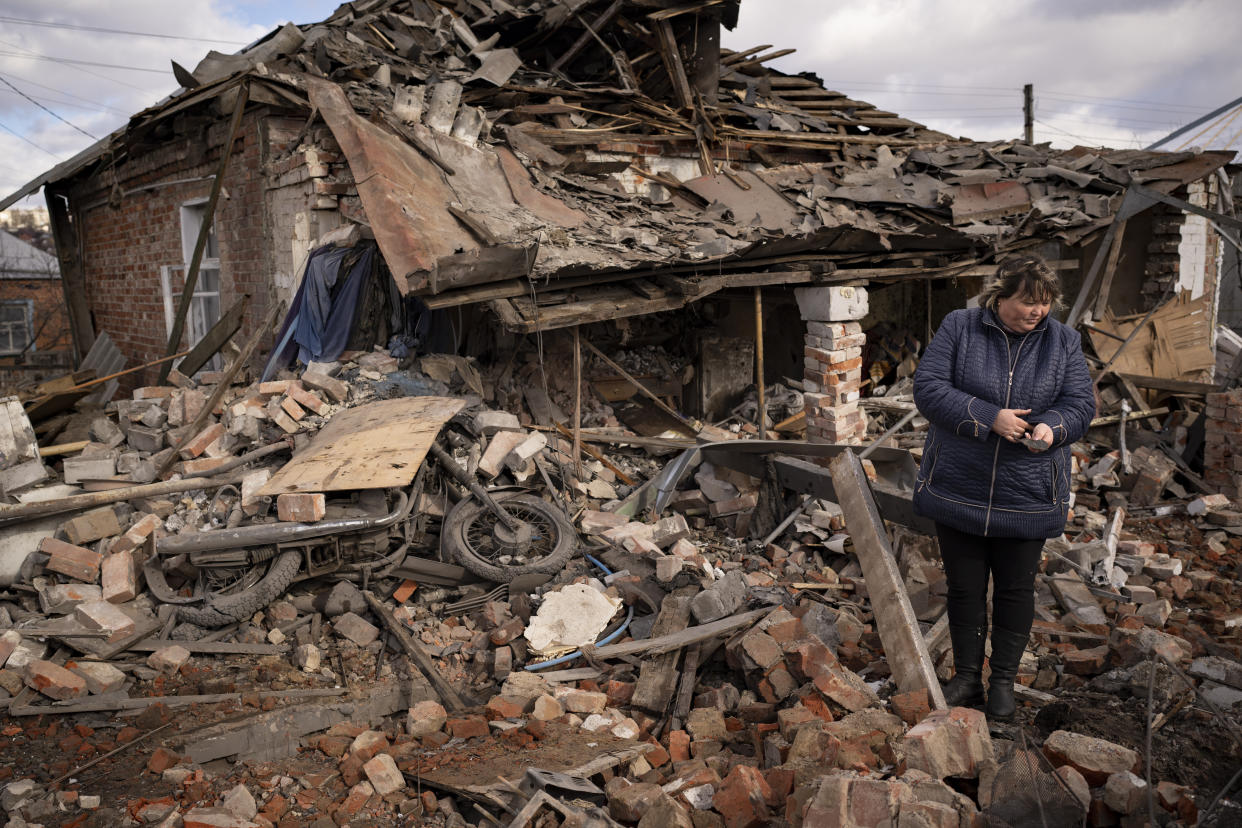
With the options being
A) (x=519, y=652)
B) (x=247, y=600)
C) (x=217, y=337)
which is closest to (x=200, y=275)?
(x=217, y=337)

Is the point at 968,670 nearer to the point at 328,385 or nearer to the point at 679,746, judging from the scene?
the point at 679,746

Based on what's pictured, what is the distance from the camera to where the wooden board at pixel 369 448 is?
4.76 meters

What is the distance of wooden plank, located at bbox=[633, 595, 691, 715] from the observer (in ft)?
12.1

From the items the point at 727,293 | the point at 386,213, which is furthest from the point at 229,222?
the point at 727,293

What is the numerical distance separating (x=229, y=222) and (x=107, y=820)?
6417 mm

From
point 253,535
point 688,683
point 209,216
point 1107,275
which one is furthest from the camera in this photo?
point 1107,275

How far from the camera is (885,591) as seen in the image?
3305 millimetres

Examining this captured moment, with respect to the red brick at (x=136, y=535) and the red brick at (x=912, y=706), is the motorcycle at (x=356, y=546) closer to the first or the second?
the red brick at (x=136, y=535)

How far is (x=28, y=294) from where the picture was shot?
2202 centimetres

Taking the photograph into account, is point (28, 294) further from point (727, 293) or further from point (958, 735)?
point (958, 735)

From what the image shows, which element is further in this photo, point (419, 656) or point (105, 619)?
point (105, 619)

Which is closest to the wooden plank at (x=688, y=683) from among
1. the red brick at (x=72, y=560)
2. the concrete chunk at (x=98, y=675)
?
the concrete chunk at (x=98, y=675)

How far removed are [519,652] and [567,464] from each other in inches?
90.1

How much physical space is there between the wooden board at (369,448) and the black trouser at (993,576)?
305 cm
